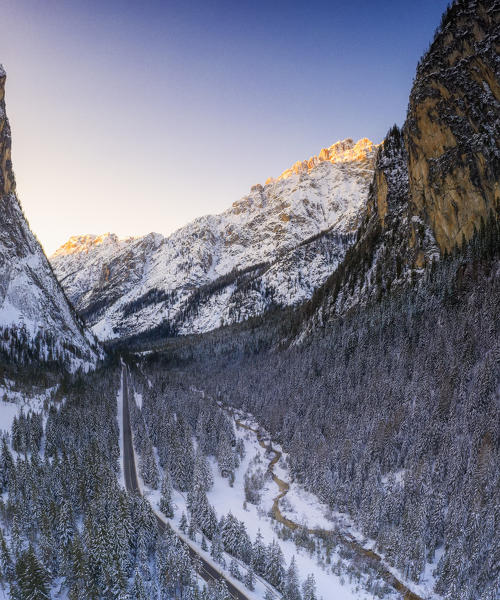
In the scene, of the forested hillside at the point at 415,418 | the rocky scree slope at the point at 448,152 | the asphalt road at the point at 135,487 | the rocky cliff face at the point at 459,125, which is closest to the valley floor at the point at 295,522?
the asphalt road at the point at 135,487

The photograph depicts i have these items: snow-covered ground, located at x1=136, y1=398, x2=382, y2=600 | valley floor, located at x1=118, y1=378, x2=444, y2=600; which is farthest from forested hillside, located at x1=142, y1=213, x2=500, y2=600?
snow-covered ground, located at x1=136, y1=398, x2=382, y2=600

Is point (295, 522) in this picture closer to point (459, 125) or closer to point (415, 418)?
point (415, 418)

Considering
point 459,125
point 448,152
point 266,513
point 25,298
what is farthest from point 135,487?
point 25,298

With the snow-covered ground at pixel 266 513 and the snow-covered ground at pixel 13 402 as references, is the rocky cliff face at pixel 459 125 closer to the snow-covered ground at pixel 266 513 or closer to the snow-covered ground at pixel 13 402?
the snow-covered ground at pixel 266 513

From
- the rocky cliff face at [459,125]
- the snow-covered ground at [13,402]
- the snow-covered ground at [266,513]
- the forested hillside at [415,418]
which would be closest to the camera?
the snow-covered ground at [266,513]

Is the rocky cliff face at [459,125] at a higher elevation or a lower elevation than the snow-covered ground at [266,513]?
higher

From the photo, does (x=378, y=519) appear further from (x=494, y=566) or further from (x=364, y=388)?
(x=364, y=388)
